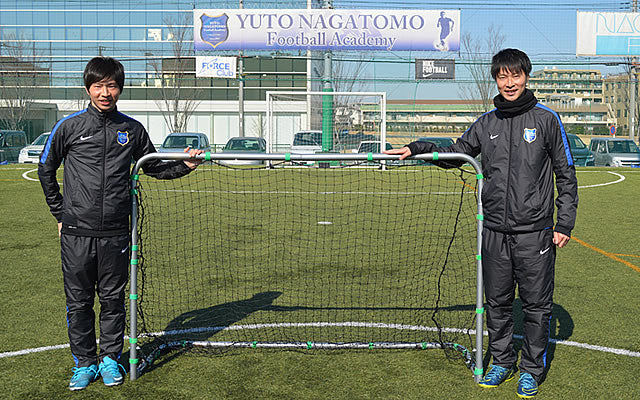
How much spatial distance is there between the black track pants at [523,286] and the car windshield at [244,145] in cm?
2268

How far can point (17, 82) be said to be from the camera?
4841 centimetres

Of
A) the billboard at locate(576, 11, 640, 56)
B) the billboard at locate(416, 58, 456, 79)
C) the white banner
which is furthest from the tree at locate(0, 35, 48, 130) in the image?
the billboard at locate(576, 11, 640, 56)

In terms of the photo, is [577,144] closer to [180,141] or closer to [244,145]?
[244,145]

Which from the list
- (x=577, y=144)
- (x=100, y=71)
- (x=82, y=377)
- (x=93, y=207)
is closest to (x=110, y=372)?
(x=82, y=377)

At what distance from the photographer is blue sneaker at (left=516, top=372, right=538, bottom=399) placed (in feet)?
14.2

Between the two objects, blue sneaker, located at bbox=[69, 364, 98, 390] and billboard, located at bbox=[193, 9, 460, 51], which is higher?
billboard, located at bbox=[193, 9, 460, 51]

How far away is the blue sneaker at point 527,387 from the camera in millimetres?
4324

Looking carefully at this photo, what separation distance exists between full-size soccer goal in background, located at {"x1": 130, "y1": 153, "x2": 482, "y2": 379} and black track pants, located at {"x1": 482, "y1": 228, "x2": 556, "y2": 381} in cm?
16

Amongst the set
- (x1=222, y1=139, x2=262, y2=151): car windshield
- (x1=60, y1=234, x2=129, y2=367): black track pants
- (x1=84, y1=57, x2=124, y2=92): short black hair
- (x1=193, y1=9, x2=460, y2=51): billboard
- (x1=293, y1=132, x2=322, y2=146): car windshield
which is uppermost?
(x1=193, y1=9, x2=460, y2=51): billboard

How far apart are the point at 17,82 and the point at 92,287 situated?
49213 millimetres

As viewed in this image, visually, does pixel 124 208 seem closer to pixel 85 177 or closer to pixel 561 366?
pixel 85 177

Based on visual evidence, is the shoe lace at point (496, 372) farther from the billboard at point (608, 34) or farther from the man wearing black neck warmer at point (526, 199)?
the billboard at point (608, 34)

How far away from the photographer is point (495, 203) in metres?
4.44

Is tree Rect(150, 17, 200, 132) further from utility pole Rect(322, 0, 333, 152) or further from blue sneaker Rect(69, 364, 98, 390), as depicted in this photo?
blue sneaker Rect(69, 364, 98, 390)
